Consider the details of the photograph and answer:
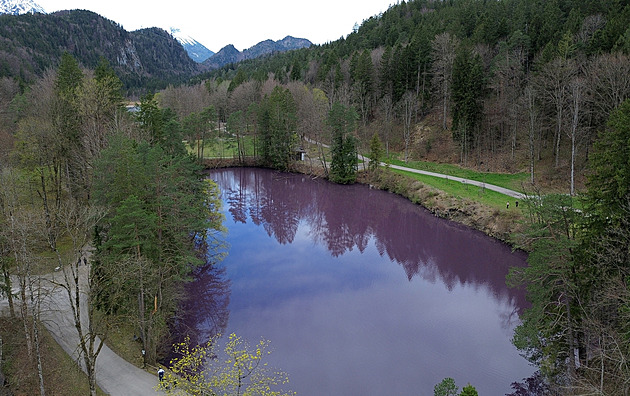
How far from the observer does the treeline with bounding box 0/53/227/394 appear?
14.9m

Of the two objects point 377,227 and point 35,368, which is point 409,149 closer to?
point 377,227

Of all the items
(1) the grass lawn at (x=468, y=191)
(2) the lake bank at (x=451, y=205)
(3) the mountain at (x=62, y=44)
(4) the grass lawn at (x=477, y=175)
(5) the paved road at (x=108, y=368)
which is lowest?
(5) the paved road at (x=108, y=368)

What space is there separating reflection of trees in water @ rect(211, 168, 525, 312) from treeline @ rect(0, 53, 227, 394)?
416 inches

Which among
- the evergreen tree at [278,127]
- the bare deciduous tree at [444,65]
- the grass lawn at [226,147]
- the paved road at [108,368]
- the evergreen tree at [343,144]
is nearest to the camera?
the paved road at [108,368]

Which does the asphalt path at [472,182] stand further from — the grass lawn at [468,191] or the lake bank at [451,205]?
the lake bank at [451,205]

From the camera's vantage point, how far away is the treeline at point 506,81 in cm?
3631

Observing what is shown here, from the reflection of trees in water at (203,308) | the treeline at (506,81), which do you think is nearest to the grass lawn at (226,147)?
the treeline at (506,81)

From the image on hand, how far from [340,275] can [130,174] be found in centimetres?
1579

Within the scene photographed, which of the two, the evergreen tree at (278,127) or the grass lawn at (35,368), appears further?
the evergreen tree at (278,127)

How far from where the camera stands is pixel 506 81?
46.8 m

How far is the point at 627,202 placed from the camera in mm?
14078

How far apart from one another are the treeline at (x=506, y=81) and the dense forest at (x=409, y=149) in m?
0.24

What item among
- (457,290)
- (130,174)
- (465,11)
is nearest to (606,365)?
(457,290)

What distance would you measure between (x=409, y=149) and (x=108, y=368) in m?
49.0
